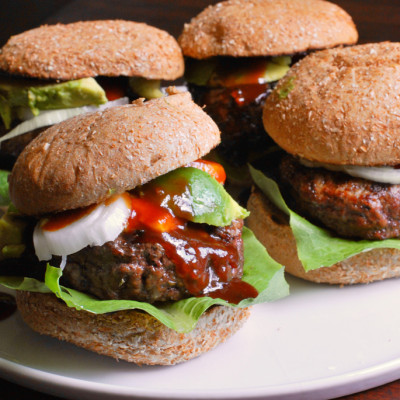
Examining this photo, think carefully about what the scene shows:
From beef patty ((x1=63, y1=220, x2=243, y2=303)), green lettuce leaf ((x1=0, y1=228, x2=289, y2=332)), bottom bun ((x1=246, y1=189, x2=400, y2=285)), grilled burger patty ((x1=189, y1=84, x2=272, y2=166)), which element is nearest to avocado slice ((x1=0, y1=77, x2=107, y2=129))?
grilled burger patty ((x1=189, y1=84, x2=272, y2=166))

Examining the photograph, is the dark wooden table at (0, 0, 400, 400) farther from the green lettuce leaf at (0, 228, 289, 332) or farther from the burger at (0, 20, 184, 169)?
the green lettuce leaf at (0, 228, 289, 332)

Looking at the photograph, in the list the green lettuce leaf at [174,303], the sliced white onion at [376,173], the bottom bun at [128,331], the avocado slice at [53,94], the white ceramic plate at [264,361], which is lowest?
the white ceramic plate at [264,361]

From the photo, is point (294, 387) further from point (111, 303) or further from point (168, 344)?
point (111, 303)

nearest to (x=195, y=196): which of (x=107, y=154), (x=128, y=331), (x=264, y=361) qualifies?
(x=107, y=154)

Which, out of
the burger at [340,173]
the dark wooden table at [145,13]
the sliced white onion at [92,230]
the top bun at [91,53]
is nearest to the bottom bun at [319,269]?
the burger at [340,173]

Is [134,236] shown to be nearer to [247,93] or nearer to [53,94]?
[53,94]

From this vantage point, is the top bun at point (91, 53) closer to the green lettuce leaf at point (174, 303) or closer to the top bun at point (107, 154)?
the top bun at point (107, 154)
